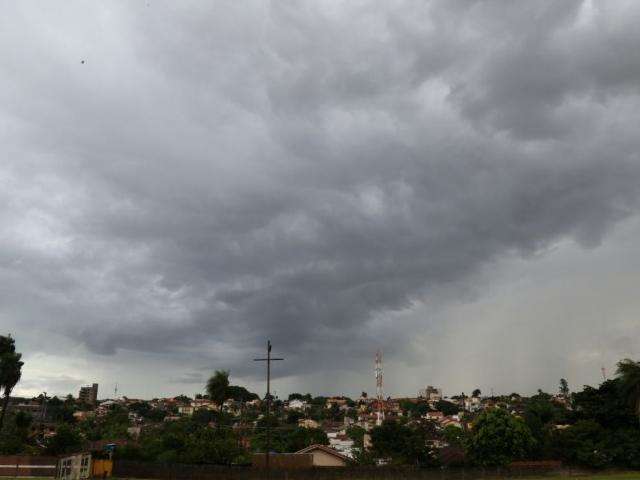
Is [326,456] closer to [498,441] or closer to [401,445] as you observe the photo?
[401,445]

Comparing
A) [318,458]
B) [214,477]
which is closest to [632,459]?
[318,458]

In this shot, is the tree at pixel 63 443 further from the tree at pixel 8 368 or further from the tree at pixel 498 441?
the tree at pixel 498 441

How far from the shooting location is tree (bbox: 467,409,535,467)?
2670 inches

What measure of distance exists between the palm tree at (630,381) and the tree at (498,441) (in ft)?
45.2

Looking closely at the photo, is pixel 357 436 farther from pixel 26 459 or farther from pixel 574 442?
pixel 26 459

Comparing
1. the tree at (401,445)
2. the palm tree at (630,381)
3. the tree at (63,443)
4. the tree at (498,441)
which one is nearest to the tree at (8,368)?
the tree at (63,443)

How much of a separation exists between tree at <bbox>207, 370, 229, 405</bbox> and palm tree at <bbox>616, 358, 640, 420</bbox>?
5977 centimetres

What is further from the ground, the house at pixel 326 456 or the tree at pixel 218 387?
the tree at pixel 218 387

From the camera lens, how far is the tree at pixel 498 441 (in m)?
67.8

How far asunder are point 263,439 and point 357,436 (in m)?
21.9

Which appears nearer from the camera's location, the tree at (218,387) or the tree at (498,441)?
the tree at (498,441)

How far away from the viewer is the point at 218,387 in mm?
96750

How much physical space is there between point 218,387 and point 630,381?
61.5 meters

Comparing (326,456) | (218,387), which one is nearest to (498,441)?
(326,456)
